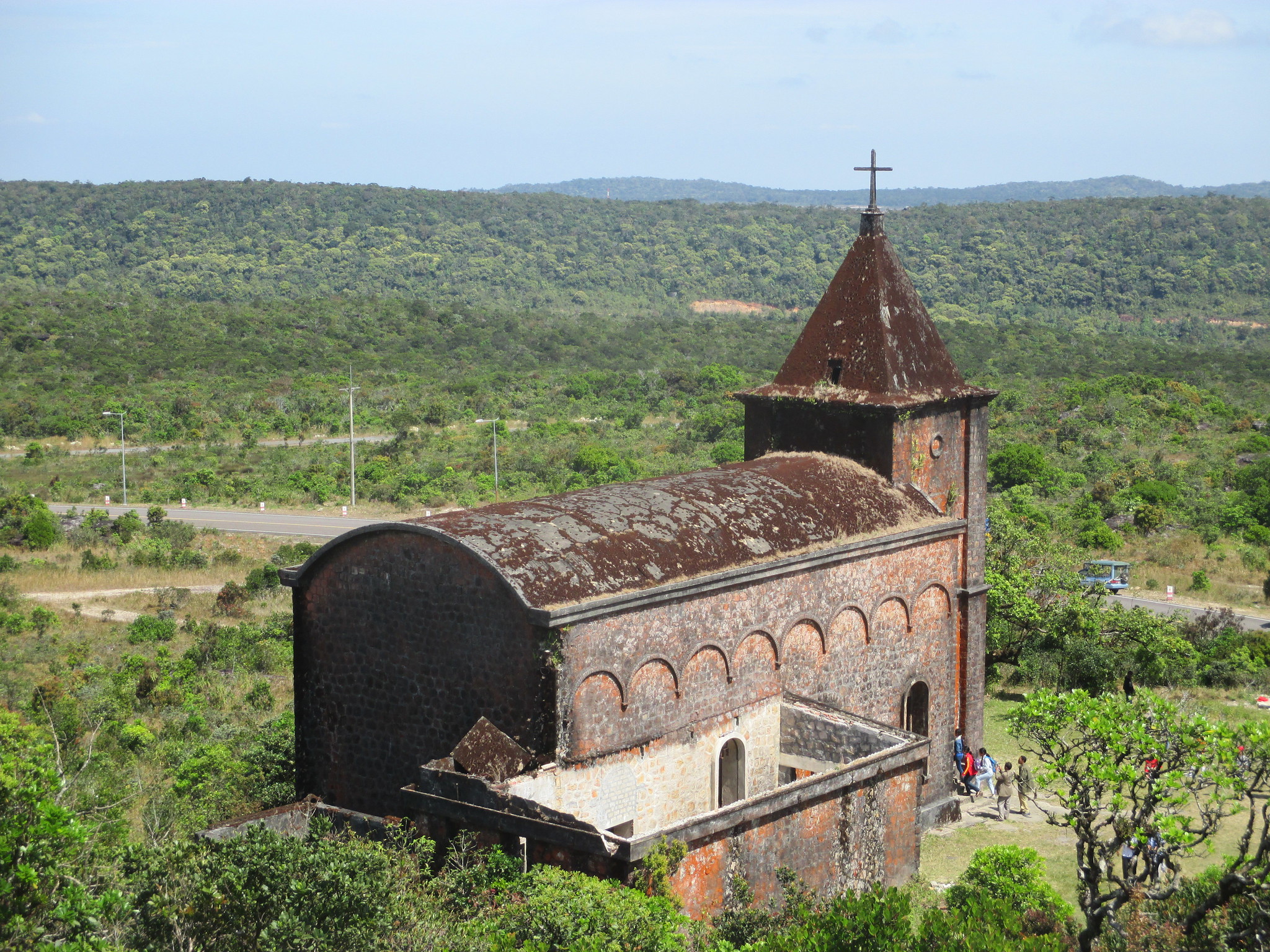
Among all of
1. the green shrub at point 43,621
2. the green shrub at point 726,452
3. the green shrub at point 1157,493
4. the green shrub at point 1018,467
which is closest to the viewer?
the green shrub at point 43,621

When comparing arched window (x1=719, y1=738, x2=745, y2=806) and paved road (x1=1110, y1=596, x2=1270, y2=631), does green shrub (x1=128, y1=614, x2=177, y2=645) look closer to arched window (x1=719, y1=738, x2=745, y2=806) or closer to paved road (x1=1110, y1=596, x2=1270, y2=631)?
arched window (x1=719, y1=738, x2=745, y2=806)

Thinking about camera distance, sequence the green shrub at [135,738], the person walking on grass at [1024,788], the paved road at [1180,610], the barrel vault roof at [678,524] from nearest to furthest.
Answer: the barrel vault roof at [678,524], the person walking on grass at [1024,788], the green shrub at [135,738], the paved road at [1180,610]

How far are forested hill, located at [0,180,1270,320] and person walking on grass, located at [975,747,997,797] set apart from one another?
8354 cm

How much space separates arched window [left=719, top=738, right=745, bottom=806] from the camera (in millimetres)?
16172

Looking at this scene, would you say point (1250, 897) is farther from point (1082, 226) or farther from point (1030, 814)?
point (1082, 226)

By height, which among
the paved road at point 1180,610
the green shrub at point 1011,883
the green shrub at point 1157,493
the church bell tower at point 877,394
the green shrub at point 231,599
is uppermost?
the church bell tower at point 877,394

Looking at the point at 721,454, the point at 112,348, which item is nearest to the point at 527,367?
the point at 112,348

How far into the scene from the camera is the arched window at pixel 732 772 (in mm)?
16172

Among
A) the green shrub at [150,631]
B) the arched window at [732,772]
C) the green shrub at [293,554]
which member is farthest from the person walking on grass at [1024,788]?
the green shrub at [293,554]

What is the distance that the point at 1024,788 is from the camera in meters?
19.7

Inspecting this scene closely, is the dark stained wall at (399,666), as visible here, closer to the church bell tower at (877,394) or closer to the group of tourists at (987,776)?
the church bell tower at (877,394)

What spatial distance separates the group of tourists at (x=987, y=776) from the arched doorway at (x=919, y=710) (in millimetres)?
881

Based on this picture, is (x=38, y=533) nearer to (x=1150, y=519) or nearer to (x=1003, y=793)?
(x=1003, y=793)

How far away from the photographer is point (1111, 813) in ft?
40.2
